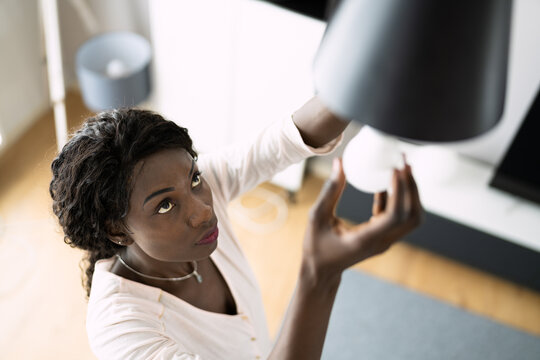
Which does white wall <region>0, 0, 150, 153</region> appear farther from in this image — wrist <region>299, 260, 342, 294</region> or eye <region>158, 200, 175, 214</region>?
wrist <region>299, 260, 342, 294</region>

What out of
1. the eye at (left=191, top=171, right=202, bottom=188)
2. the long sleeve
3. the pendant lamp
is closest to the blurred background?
the long sleeve

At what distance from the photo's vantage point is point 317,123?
0.94 m

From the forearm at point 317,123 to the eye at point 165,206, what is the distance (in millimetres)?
268

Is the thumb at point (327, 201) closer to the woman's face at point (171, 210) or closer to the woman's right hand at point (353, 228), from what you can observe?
the woman's right hand at point (353, 228)

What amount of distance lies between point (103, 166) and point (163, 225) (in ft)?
0.47

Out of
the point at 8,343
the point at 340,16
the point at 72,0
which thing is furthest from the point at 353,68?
the point at 72,0

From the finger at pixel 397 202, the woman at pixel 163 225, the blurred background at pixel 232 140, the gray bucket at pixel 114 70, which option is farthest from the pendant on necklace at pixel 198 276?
the gray bucket at pixel 114 70

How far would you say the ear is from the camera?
3.16 ft

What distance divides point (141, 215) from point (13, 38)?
187cm

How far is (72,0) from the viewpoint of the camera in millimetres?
2627

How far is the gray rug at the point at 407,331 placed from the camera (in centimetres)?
208

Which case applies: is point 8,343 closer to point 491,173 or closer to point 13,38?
point 13,38

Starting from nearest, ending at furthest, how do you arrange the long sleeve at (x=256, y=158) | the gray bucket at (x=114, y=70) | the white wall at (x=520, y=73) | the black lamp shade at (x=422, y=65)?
1. the black lamp shade at (x=422, y=65)
2. the long sleeve at (x=256, y=158)
3. the white wall at (x=520, y=73)
4. the gray bucket at (x=114, y=70)

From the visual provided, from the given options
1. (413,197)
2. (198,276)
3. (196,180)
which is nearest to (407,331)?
(198,276)
